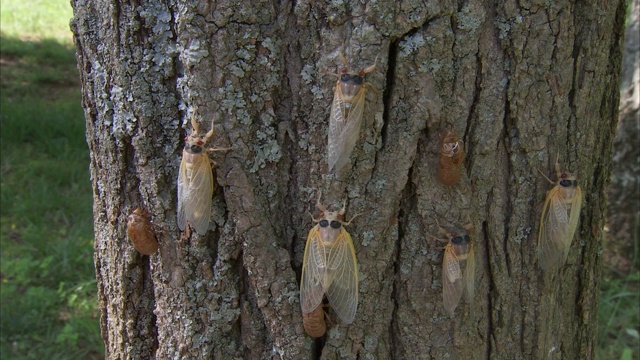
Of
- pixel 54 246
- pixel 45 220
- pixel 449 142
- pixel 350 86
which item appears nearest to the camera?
pixel 350 86

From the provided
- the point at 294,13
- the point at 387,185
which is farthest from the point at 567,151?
the point at 294,13

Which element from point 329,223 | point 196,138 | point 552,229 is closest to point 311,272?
point 329,223

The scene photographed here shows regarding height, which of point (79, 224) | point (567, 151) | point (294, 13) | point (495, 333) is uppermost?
point (294, 13)

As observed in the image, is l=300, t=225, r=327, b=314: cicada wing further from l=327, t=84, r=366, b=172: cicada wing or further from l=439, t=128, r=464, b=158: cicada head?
l=439, t=128, r=464, b=158: cicada head

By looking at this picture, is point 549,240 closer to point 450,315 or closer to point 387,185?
point 450,315

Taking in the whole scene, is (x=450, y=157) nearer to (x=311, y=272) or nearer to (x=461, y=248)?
(x=461, y=248)

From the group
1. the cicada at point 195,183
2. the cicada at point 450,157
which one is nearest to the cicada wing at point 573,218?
the cicada at point 450,157
